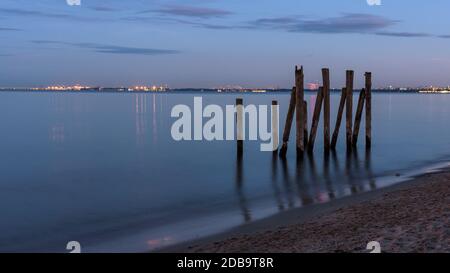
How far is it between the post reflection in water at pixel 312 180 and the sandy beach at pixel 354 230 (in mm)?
1252

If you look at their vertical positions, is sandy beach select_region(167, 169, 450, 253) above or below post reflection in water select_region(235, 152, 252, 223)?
above

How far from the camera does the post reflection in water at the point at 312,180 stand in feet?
40.0

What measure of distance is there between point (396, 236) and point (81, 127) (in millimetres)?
31700

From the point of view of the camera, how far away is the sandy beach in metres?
6.21

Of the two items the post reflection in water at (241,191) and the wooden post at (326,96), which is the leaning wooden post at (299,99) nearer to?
the wooden post at (326,96)

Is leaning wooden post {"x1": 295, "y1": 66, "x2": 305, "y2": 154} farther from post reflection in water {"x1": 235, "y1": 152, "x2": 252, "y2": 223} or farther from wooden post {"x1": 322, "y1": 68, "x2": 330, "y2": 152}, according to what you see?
post reflection in water {"x1": 235, "y1": 152, "x2": 252, "y2": 223}

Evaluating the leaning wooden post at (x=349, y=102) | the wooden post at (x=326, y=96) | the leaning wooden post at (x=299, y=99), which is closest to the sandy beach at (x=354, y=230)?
the leaning wooden post at (x=299, y=99)

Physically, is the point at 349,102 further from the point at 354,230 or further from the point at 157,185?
the point at 354,230

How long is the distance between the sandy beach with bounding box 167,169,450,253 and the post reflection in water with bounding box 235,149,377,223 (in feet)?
4.11

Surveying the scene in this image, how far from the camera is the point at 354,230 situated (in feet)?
23.6

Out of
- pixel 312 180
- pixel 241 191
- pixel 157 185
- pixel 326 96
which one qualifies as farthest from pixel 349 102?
pixel 157 185

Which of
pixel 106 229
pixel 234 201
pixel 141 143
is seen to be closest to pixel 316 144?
pixel 141 143

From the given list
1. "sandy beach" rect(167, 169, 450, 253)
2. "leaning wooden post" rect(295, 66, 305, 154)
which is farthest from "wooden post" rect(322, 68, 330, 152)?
"sandy beach" rect(167, 169, 450, 253)

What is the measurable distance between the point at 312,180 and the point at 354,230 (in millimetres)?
7660
